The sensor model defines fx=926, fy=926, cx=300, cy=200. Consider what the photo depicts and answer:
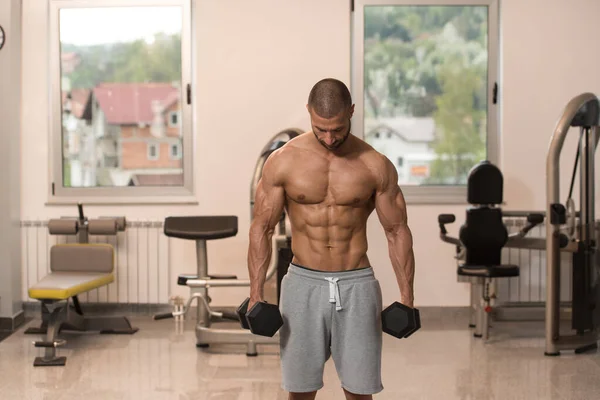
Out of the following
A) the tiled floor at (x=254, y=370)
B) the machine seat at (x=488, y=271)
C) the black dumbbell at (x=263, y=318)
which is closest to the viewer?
the black dumbbell at (x=263, y=318)

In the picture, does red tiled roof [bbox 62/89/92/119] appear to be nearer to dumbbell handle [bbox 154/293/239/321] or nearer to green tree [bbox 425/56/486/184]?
dumbbell handle [bbox 154/293/239/321]

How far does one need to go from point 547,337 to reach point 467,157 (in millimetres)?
1691

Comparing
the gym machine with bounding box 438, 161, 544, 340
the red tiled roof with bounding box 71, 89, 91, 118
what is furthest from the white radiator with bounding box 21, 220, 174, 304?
the gym machine with bounding box 438, 161, 544, 340

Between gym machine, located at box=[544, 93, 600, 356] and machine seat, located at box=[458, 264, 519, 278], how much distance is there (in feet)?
1.46

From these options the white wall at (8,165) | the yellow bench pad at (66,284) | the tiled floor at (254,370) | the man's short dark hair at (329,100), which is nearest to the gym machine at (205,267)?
the tiled floor at (254,370)

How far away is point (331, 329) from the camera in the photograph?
343 centimetres

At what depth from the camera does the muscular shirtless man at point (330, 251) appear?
11.0ft

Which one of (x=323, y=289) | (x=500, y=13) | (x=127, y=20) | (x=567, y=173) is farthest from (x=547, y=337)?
(x=127, y=20)

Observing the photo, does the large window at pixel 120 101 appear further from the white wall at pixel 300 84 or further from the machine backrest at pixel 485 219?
the machine backrest at pixel 485 219

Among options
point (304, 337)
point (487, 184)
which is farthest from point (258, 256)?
point (487, 184)

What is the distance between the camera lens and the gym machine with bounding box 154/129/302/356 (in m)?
5.84

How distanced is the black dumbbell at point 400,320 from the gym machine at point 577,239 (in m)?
2.62

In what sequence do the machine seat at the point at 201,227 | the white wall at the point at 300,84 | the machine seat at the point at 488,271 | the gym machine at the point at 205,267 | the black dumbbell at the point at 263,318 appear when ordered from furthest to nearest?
the white wall at the point at 300,84 → the machine seat at the point at 488,271 → the machine seat at the point at 201,227 → the gym machine at the point at 205,267 → the black dumbbell at the point at 263,318

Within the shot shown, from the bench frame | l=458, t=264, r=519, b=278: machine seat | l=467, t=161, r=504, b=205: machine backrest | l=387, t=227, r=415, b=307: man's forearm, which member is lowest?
the bench frame
